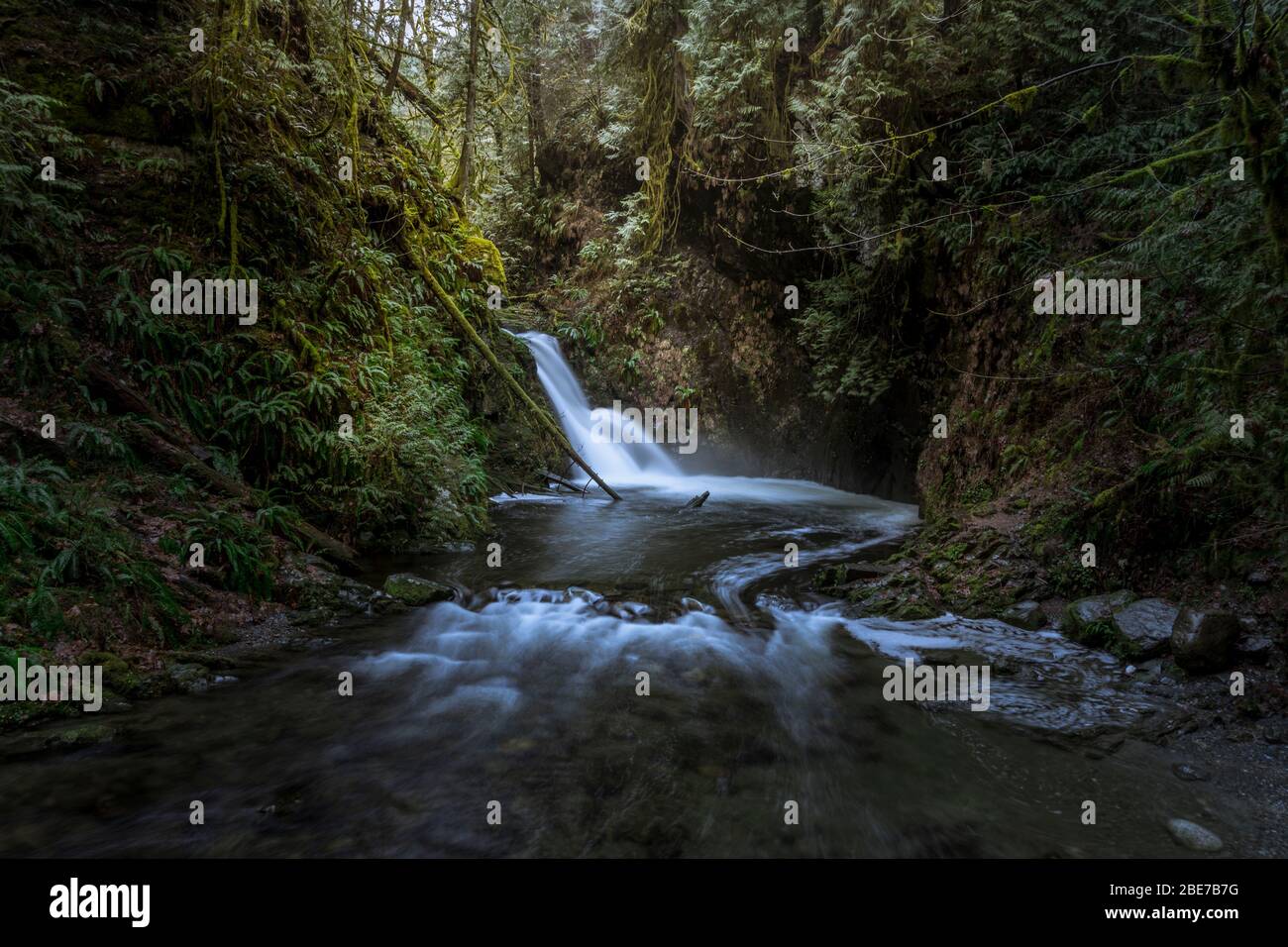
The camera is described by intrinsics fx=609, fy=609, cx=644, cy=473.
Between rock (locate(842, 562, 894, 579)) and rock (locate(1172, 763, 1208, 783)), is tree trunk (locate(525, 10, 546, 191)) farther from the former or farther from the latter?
rock (locate(1172, 763, 1208, 783))

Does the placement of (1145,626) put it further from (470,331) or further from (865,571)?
(470,331)

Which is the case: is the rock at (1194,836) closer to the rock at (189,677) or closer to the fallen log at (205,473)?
the rock at (189,677)

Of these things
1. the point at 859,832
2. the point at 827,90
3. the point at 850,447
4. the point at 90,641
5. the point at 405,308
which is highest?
the point at 827,90

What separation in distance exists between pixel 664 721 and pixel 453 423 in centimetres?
654

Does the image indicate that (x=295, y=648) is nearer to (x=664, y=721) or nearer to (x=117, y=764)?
(x=117, y=764)

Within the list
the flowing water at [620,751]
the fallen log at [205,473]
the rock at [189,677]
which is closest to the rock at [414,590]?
the flowing water at [620,751]

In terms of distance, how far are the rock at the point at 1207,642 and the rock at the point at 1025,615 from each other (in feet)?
3.08

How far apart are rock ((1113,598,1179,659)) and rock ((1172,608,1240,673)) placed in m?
0.16

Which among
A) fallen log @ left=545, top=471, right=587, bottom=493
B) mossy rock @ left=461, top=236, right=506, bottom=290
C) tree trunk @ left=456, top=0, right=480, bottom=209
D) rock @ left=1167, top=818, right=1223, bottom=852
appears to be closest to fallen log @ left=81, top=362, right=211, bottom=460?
fallen log @ left=545, top=471, right=587, bottom=493


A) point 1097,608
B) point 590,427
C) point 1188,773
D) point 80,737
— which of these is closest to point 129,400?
point 80,737

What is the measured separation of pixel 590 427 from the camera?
13719mm

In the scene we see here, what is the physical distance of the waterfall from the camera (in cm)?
1309
